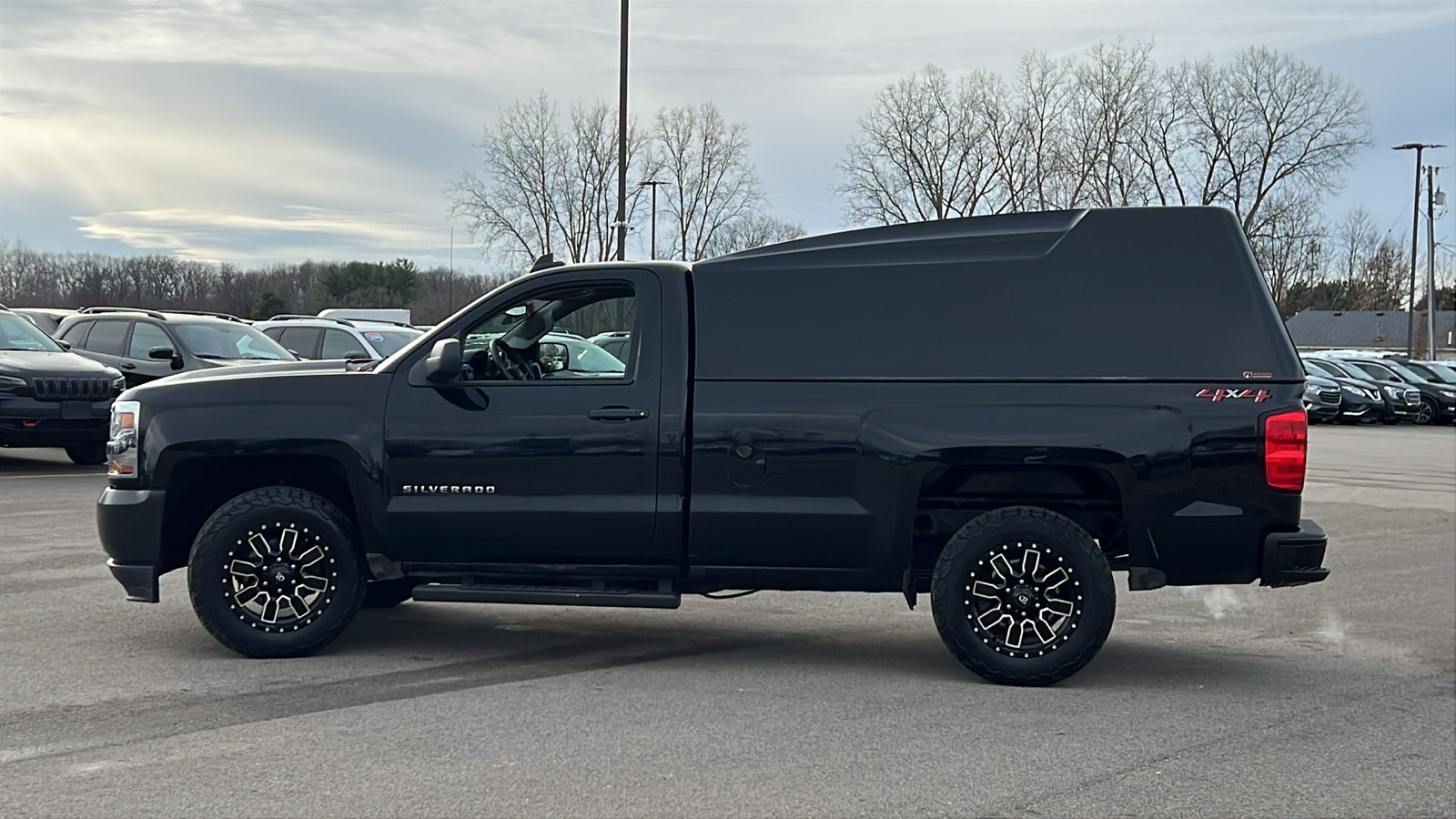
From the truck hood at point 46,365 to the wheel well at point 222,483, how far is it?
863 centimetres

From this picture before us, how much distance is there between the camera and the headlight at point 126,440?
22.7ft

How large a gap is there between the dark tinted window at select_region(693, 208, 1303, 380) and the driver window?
44 centimetres

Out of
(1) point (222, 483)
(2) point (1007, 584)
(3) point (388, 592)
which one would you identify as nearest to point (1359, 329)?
(2) point (1007, 584)

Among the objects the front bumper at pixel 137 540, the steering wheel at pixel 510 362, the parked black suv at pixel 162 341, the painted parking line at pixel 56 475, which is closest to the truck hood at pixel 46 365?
the painted parking line at pixel 56 475

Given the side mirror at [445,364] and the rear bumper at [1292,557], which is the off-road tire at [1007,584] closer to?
the rear bumper at [1292,557]

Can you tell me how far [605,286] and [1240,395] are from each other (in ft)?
10.1

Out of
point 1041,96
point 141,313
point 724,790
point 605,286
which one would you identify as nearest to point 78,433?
point 141,313

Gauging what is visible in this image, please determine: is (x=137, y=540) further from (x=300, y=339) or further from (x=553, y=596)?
(x=300, y=339)

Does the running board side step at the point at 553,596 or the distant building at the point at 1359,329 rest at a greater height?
the distant building at the point at 1359,329

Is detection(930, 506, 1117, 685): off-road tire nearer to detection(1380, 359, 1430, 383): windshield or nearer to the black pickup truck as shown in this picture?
the black pickup truck

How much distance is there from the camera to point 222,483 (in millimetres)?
7156

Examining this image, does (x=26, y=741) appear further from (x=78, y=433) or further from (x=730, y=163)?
(x=730, y=163)

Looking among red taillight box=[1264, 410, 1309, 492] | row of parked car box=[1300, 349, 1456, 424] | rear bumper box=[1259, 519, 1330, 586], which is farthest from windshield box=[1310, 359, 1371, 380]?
red taillight box=[1264, 410, 1309, 492]

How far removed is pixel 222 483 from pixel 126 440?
1.67 feet
